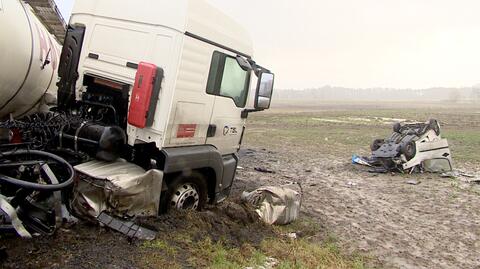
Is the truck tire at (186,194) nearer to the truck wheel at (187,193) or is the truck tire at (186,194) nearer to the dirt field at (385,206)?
the truck wheel at (187,193)

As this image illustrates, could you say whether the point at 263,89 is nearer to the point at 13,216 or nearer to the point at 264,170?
the point at 13,216

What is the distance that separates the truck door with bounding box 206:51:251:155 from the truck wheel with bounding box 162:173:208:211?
59 centimetres

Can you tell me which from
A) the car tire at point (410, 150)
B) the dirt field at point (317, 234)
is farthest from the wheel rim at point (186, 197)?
the car tire at point (410, 150)

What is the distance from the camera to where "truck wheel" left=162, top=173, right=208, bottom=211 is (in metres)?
5.30

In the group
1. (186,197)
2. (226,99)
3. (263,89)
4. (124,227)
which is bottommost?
(124,227)

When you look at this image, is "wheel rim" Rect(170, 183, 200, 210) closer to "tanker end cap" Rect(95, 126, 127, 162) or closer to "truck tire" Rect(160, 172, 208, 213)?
"truck tire" Rect(160, 172, 208, 213)

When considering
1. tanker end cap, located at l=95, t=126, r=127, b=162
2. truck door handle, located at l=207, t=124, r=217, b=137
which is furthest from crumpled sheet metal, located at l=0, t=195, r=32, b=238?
truck door handle, located at l=207, t=124, r=217, b=137

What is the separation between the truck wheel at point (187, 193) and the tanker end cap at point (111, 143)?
73 centimetres

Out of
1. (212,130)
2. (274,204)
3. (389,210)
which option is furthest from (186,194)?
(389,210)

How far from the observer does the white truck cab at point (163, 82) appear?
5.01m

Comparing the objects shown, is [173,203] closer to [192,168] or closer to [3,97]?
[192,168]

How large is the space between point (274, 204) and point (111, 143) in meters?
2.43

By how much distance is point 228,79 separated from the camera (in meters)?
6.02

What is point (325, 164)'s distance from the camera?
12.3 metres
